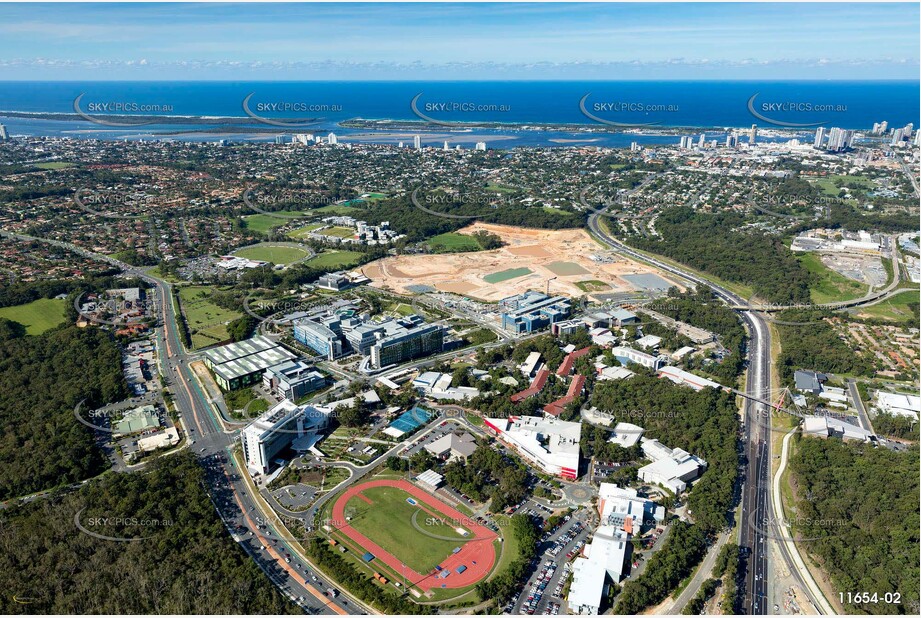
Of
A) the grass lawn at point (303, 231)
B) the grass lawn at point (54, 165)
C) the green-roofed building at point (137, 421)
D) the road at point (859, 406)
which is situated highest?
the grass lawn at point (54, 165)

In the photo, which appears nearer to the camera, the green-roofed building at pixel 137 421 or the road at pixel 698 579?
the road at pixel 698 579

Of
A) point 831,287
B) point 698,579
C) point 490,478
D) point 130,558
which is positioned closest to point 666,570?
point 698,579

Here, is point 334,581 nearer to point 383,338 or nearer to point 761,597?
point 761,597

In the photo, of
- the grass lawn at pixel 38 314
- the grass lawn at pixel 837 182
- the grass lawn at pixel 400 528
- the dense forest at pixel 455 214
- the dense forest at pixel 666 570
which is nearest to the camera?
the dense forest at pixel 666 570

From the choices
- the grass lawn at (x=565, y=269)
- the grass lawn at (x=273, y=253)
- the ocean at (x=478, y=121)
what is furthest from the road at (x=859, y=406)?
the ocean at (x=478, y=121)

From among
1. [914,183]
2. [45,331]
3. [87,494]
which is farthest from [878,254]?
[45,331]

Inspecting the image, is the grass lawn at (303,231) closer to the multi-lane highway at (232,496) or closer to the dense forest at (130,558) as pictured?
the multi-lane highway at (232,496)
